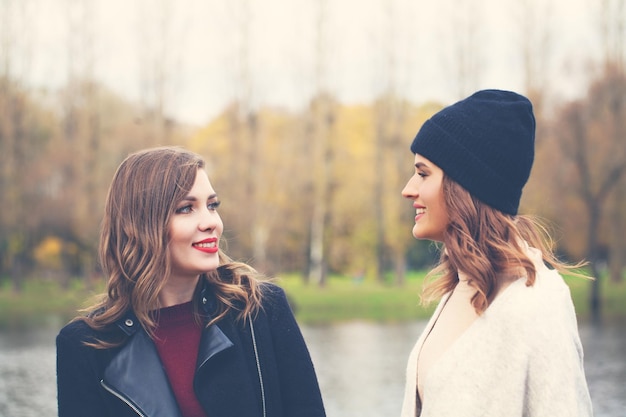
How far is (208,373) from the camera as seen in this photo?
8.03 ft

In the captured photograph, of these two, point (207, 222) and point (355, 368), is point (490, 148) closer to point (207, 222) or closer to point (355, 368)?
point (207, 222)

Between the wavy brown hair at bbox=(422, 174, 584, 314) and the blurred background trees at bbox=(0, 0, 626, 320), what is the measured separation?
899 inches

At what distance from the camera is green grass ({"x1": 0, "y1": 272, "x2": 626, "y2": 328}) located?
75.3 feet

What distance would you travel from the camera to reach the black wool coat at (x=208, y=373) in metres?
2.42

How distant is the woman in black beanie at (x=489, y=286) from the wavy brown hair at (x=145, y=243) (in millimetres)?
610

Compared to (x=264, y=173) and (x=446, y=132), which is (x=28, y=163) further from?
(x=446, y=132)

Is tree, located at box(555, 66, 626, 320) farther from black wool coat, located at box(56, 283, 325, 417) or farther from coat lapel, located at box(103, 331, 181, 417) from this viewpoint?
coat lapel, located at box(103, 331, 181, 417)

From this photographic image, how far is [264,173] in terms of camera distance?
→ 29.8 metres

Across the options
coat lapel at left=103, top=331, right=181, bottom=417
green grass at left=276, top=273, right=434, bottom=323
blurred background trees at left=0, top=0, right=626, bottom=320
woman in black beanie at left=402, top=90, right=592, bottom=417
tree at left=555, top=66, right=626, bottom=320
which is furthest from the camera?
blurred background trees at left=0, top=0, right=626, bottom=320

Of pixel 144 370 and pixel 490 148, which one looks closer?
pixel 490 148

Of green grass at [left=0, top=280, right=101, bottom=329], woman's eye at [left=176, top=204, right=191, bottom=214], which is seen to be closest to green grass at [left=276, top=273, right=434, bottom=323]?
green grass at [left=0, top=280, right=101, bottom=329]

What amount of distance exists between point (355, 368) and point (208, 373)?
11.2m

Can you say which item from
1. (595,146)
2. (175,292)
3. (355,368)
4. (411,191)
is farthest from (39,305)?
(411,191)

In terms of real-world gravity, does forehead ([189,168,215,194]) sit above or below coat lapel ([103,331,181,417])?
above
